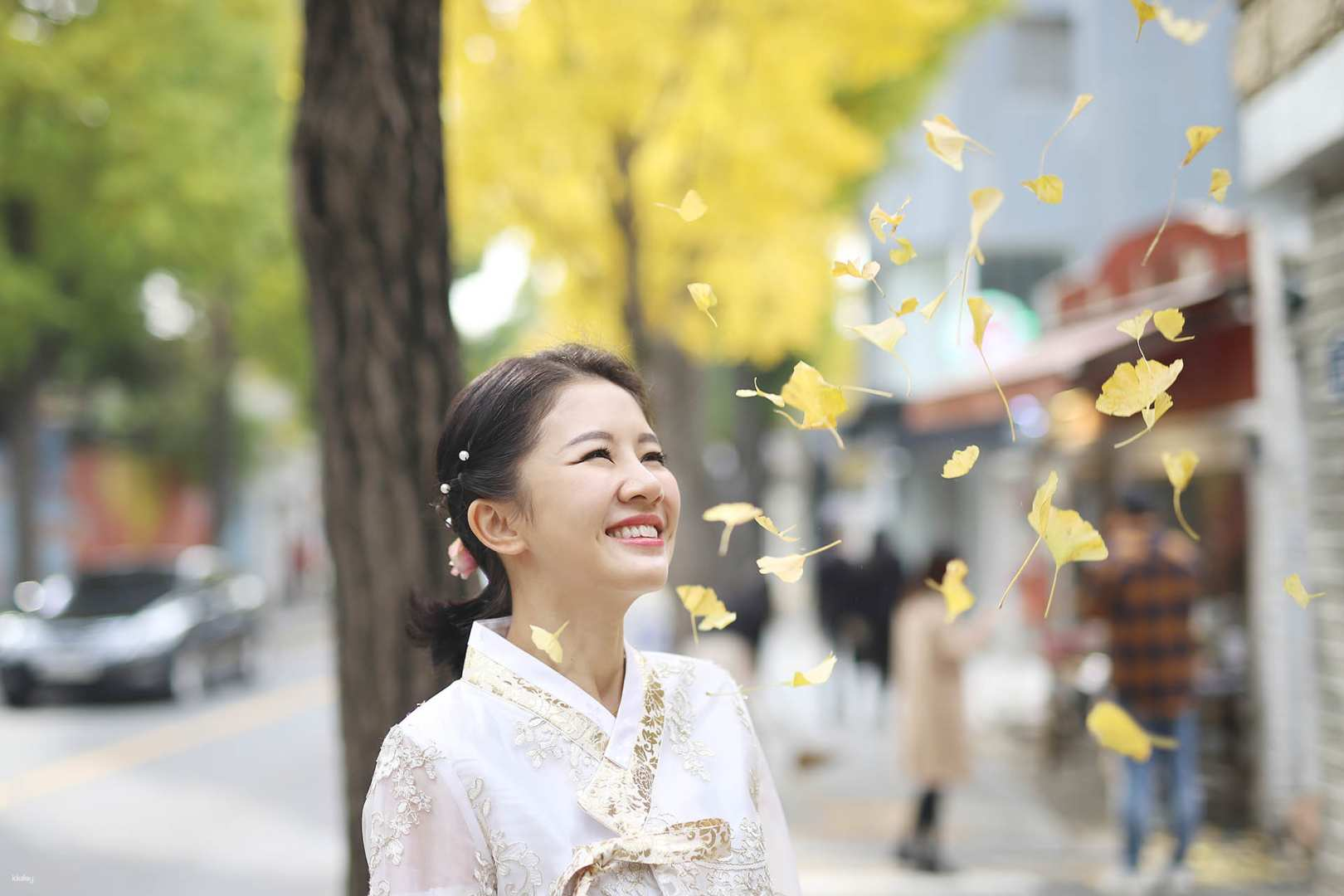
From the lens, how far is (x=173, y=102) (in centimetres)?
1688

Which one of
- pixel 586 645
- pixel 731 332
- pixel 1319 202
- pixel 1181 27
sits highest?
pixel 731 332

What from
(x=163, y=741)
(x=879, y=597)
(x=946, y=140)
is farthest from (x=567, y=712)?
(x=163, y=741)

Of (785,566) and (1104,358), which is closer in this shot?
(785,566)

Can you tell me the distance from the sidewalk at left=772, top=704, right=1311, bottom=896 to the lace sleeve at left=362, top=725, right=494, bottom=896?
4.98 meters

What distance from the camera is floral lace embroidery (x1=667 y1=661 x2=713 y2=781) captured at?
1.78 meters

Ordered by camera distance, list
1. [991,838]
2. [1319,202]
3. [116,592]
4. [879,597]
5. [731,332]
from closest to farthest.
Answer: [1319,202]
[991,838]
[879,597]
[731,332]
[116,592]

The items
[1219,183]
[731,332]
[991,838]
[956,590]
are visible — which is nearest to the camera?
[1219,183]

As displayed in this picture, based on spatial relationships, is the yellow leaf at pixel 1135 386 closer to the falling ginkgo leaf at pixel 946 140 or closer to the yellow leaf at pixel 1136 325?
the yellow leaf at pixel 1136 325

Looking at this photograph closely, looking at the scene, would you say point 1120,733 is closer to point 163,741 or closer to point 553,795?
point 553,795

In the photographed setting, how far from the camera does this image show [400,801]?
5.30ft

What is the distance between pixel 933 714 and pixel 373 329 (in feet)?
14.3

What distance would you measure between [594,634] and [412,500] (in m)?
1.62

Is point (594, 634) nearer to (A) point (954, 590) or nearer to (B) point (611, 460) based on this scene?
(B) point (611, 460)

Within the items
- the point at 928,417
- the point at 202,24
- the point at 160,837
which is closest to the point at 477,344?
the point at 202,24
